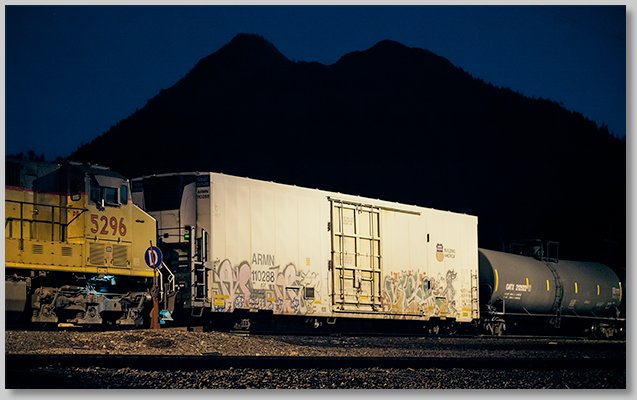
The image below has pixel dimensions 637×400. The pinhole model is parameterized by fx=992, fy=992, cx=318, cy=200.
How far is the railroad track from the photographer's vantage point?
1173 cm

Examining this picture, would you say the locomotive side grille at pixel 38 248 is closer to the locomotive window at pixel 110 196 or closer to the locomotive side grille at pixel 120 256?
the locomotive side grille at pixel 120 256

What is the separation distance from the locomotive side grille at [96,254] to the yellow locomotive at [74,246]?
0.02 metres

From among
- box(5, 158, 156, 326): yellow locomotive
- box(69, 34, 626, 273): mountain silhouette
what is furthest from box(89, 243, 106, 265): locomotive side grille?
box(69, 34, 626, 273): mountain silhouette

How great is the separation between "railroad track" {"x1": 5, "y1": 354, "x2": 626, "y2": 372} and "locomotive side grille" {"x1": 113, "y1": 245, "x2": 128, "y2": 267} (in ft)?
14.4

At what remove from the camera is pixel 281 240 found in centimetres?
1897

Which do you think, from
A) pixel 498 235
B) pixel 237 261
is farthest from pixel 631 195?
pixel 498 235

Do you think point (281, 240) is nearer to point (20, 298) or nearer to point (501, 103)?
point (20, 298)

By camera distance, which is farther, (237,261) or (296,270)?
(296,270)

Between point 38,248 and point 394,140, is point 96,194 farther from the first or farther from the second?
point 394,140

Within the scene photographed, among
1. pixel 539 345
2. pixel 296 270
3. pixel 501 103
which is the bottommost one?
pixel 539 345

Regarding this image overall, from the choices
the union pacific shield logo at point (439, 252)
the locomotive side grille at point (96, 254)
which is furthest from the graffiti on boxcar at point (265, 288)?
the union pacific shield logo at point (439, 252)

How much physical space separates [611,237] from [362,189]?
25570 mm

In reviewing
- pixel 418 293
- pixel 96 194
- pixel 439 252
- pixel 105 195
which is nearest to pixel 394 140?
pixel 439 252

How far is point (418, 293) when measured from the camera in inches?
881
